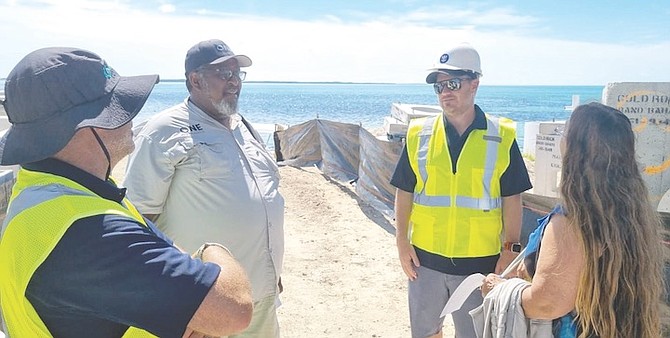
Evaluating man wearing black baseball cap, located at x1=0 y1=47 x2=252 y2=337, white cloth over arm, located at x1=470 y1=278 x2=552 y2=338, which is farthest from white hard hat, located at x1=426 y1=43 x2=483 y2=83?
man wearing black baseball cap, located at x1=0 y1=47 x2=252 y2=337

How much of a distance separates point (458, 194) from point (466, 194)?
5 cm

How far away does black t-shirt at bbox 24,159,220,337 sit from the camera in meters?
1.14

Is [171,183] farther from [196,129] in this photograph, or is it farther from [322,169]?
[322,169]

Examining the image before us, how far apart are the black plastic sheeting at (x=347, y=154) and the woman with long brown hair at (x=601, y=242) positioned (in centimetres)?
604

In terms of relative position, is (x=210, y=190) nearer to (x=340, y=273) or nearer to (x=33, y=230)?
(x=33, y=230)

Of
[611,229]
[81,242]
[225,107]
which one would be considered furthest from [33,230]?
[225,107]

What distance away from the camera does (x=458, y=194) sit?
3082 mm

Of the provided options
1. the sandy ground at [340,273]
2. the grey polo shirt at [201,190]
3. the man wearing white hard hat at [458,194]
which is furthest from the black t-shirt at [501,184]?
the sandy ground at [340,273]

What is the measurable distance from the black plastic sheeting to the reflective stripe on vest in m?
4.82

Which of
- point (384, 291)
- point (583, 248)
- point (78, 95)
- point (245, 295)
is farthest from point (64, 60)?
point (384, 291)

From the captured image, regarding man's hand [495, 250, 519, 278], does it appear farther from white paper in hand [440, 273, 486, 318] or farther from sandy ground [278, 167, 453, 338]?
sandy ground [278, 167, 453, 338]

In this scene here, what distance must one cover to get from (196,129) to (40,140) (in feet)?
5.26

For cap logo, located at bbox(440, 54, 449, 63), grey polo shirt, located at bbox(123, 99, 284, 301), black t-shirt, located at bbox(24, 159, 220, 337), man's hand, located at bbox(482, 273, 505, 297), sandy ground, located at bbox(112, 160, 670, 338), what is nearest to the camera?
black t-shirt, located at bbox(24, 159, 220, 337)

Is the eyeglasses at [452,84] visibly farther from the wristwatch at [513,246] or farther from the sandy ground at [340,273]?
the sandy ground at [340,273]
